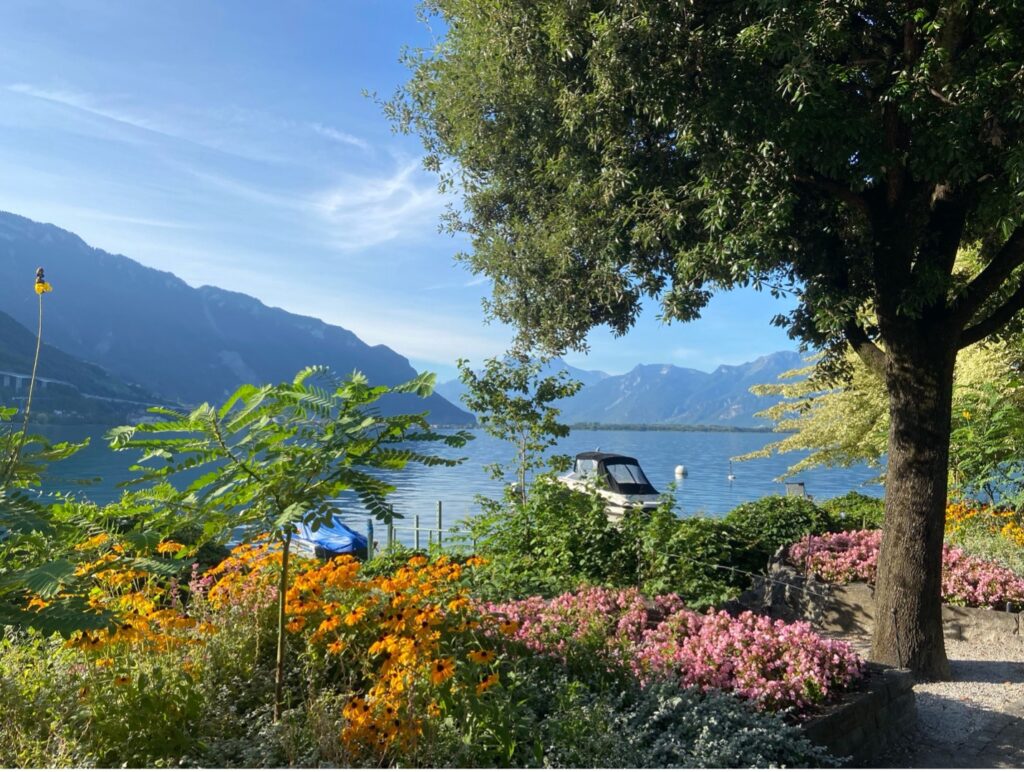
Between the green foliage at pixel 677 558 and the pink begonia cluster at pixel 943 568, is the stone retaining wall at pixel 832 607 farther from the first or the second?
the green foliage at pixel 677 558

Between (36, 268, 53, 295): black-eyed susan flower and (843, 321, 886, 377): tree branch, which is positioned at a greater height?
(843, 321, 886, 377): tree branch

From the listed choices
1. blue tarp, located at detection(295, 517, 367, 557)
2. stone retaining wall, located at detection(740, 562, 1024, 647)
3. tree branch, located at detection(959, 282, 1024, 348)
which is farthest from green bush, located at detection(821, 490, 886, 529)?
blue tarp, located at detection(295, 517, 367, 557)

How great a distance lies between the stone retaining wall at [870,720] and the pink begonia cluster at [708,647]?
174mm

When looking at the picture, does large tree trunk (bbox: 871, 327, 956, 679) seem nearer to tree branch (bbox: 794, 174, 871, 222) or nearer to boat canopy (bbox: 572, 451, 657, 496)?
tree branch (bbox: 794, 174, 871, 222)

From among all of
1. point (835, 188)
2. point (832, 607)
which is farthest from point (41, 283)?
point (832, 607)

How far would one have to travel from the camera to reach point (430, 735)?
3.60m

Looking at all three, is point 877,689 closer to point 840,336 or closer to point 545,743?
point 545,743

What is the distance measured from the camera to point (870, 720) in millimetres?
5379

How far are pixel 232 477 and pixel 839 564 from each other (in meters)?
8.77

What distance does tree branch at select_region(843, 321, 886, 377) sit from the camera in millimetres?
7949

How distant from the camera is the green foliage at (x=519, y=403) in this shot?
14.1 meters

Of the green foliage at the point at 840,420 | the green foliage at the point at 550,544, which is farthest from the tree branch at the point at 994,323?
the green foliage at the point at 840,420

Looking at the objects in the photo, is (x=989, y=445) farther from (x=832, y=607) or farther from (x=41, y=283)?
(x=41, y=283)

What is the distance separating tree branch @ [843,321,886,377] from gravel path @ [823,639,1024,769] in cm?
326
